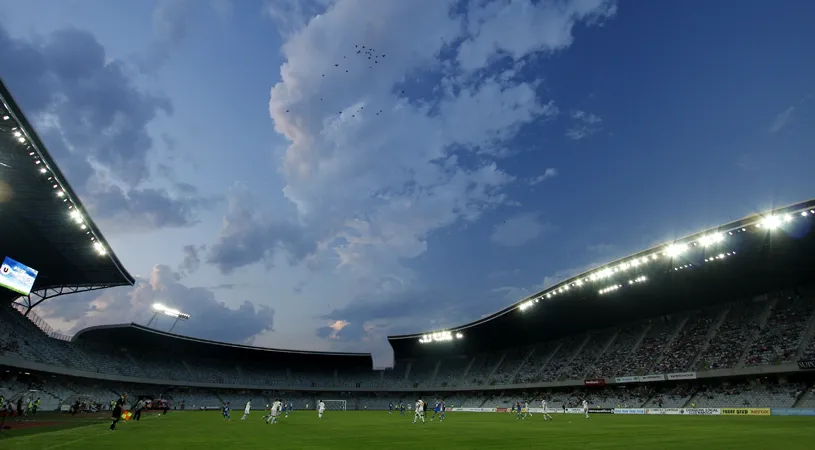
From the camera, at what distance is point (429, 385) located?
88688 mm

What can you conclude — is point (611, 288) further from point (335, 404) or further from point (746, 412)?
point (335, 404)

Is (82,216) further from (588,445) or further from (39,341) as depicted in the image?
(588,445)

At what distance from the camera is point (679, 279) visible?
157ft

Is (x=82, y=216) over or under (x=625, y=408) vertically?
over

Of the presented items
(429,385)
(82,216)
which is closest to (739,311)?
(429,385)

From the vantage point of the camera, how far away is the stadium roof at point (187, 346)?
228 feet

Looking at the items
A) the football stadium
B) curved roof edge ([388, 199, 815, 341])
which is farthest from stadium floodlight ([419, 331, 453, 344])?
curved roof edge ([388, 199, 815, 341])

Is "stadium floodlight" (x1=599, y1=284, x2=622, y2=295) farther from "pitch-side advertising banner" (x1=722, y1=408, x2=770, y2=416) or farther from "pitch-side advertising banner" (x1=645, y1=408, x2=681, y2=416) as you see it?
"pitch-side advertising banner" (x1=722, y1=408, x2=770, y2=416)

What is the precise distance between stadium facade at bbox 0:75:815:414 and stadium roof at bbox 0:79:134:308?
5.2 inches

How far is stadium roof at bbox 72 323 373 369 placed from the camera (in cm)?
6944

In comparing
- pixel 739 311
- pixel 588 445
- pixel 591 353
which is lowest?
pixel 588 445

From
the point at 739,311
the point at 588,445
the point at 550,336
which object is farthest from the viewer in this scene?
the point at 550,336

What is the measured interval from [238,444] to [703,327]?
55487mm

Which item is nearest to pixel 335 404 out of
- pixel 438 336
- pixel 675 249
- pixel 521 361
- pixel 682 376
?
pixel 438 336
